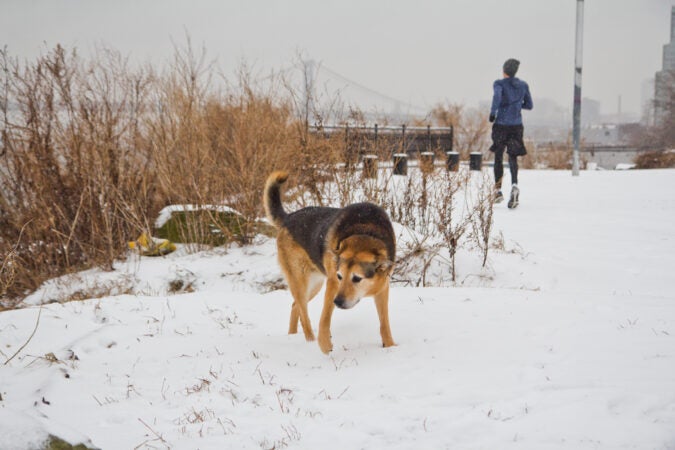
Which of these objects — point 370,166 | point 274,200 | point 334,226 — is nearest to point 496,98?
point 370,166

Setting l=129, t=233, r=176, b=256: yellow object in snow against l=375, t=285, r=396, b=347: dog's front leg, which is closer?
l=375, t=285, r=396, b=347: dog's front leg

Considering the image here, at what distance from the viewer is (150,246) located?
26.6 feet

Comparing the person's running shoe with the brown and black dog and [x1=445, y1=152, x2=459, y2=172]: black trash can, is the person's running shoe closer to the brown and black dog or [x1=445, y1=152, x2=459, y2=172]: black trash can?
[x1=445, y1=152, x2=459, y2=172]: black trash can

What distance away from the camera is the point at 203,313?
490 cm

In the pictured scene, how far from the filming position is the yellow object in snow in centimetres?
812

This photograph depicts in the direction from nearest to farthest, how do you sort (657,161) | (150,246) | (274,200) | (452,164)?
(274,200) → (150,246) → (452,164) → (657,161)

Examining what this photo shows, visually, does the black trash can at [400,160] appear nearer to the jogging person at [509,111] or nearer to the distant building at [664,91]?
the jogging person at [509,111]

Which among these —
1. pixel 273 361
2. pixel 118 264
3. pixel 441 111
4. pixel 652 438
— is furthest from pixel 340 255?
pixel 441 111

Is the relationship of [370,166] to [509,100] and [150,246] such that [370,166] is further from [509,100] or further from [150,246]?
[150,246]

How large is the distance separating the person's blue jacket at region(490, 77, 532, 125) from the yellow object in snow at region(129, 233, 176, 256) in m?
6.09

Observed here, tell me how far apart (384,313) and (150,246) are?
550 cm

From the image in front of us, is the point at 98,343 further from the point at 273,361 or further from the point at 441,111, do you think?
the point at 441,111

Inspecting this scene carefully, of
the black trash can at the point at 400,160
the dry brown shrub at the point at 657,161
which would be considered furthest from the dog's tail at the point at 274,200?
the dry brown shrub at the point at 657,161

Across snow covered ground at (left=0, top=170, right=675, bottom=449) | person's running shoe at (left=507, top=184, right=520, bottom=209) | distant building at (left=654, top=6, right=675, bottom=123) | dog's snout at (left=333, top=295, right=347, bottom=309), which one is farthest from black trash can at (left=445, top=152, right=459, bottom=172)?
distant building at (left=654, top=6, right=675, bottom=123)
